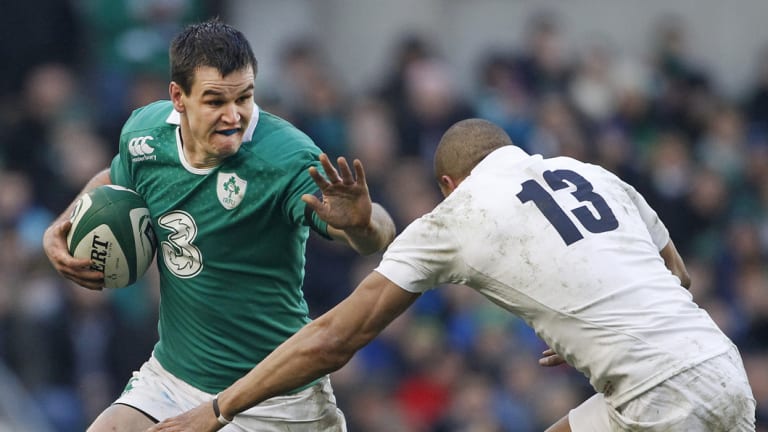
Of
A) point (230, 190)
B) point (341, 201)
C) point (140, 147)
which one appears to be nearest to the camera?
point (341, 201)

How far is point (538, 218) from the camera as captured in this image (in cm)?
599

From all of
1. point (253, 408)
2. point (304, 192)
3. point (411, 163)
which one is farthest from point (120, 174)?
point (411, 163)

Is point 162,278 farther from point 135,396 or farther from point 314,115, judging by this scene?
point 314,115

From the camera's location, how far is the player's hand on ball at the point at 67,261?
6594 mm

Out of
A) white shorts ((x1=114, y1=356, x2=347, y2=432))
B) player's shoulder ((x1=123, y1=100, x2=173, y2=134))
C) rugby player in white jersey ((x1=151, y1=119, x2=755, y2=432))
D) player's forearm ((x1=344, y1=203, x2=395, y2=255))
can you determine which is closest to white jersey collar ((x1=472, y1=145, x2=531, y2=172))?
rugby player in white jersey ((x1=151, y1=119, x2=755, y2=432))

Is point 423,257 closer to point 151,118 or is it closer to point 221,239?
point 221,239

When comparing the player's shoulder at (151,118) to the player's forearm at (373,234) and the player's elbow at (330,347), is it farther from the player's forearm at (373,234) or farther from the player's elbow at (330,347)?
the player's elbow at (330,347)

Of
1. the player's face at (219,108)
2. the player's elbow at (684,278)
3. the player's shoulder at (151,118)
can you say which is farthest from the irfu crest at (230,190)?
the player's elbow at (684,278)

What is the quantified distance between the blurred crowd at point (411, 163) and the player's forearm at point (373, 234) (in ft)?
17.7

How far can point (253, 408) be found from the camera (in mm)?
6578

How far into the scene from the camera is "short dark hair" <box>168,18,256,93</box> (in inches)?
255

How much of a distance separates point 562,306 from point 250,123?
1732 mm

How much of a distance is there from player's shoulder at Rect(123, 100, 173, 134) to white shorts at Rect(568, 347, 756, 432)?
2.59 m

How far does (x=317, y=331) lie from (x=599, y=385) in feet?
4.03
